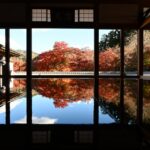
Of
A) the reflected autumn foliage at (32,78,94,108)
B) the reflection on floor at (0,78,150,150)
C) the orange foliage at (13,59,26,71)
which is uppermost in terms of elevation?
the orange foliage at (13,59,26,71)

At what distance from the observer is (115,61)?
14203 mm

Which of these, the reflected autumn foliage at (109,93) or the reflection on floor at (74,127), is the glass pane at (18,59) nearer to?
the reflected autumn foliage at (109,93)

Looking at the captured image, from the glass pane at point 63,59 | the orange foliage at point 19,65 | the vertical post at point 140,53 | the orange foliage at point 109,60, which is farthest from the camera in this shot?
the orange foliage at point 19,65

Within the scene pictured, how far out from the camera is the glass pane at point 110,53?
13.9 meters

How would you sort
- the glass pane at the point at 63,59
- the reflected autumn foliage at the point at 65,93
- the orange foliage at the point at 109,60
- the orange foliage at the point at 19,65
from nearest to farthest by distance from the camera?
the reflected autumn foliage at the point at 65,93, the orange foliage at the point at 109,60, the glass pane at the point at 63,59, the orange foliage at the point at 19,65

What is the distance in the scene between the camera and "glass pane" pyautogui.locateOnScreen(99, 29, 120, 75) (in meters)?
13.9

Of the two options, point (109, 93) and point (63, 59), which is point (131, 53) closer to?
point (63, 59)

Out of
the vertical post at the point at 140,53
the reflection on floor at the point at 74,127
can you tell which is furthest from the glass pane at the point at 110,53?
the reflection on floor at the point at 74,127

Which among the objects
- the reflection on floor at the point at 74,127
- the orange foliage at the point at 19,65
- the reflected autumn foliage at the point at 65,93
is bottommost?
the reflection on floor at the point at 74,127

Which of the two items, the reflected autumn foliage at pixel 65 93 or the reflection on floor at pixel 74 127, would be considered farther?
the reflected autumn foliage at pixel 65 93

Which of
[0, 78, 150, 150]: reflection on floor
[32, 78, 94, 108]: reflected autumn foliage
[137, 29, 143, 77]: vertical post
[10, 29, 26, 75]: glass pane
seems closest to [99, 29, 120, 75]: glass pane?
[10, 29, 26, 75]: glass pane

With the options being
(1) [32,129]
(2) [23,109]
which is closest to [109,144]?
(1) [32,129]

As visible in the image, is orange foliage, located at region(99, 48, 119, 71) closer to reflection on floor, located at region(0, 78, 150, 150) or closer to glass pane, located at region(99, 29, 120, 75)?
glass pane, located at region(99, 29, 120, 75)

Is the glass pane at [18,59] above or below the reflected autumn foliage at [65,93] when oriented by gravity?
above
